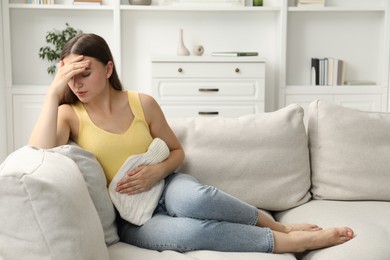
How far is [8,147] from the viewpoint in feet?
15.4

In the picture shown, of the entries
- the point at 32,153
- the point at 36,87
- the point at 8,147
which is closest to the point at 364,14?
the point at 36,87

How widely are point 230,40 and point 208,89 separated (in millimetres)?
667

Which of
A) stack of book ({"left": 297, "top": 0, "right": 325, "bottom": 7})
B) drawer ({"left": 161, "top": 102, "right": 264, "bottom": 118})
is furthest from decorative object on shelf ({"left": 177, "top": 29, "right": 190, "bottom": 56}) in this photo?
stack of book ({"left": 297, "top": 0, "right": 325, "bottom": 7})

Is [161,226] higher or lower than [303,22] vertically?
lower

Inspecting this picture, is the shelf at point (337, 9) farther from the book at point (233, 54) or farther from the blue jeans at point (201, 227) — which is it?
the blue jeans at point (201, 227)

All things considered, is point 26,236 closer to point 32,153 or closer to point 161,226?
point 32,153

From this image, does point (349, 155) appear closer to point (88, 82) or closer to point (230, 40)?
point (88, 82)

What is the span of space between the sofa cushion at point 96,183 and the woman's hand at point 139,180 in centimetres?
9

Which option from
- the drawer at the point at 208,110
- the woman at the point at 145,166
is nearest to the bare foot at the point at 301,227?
→ the woman at the point at 145,166

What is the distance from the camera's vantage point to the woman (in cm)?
190

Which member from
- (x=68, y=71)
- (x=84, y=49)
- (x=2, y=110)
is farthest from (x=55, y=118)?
(x=2, y=110)

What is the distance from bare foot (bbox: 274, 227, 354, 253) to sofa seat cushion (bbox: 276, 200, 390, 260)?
22mm

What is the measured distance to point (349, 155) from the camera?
2.40 m

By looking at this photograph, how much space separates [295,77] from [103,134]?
327 cm
